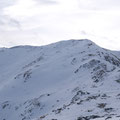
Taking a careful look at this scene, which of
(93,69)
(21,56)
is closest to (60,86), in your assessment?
(93,69)

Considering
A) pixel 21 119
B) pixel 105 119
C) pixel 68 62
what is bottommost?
pixel 21 119

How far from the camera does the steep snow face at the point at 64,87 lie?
4144 cm

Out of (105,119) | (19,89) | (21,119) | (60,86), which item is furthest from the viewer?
(19,89)

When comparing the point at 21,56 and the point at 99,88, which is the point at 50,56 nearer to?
the point at 21,56

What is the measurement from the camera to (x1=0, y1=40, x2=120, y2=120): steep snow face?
41438 millimetres

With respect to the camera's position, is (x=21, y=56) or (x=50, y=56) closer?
(x=50, y=56)

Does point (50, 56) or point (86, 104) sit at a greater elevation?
point (50, 56)

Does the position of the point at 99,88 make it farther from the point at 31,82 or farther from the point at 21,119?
the point at 31,82

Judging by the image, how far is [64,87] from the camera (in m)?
59.6

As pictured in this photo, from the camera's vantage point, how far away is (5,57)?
100875 mm

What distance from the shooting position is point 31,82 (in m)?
68.2

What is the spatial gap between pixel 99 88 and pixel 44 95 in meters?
12.7

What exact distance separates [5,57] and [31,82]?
115ft

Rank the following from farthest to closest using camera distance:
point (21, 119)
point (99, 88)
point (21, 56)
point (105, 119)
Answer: point (21, 56), point (21, 119), point (99, 88), point (105, 119)
